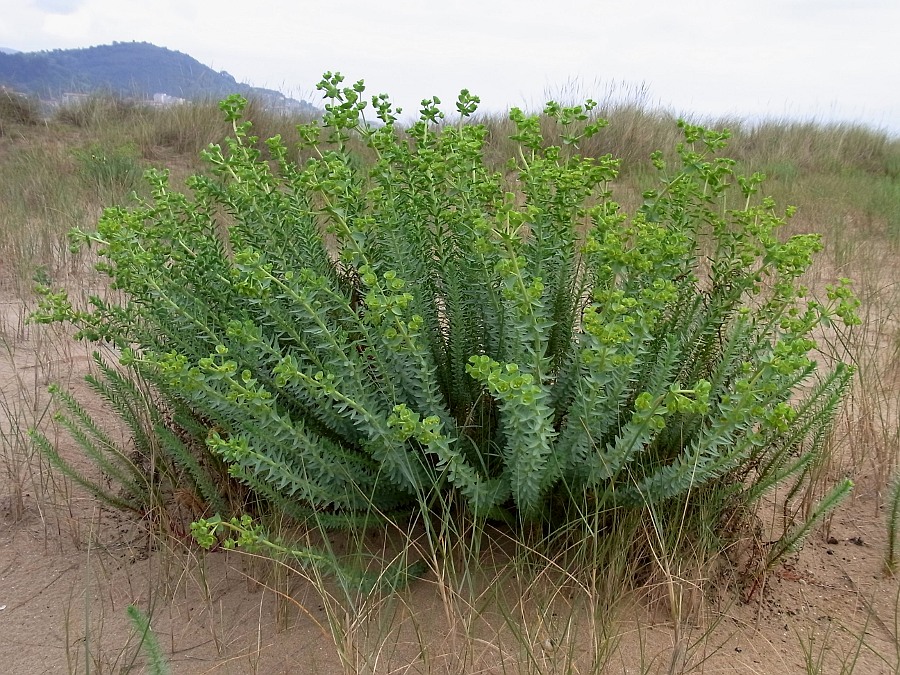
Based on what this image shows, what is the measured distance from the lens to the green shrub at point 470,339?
1.62m

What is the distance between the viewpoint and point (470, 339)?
2084 mm

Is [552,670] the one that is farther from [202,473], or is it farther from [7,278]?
[7,278]

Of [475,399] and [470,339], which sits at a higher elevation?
[470,339]

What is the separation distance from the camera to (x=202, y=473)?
214cm

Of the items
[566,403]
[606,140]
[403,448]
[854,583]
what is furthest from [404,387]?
[606,140]

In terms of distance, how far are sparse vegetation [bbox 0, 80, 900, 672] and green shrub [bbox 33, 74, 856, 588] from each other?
0.01 meters

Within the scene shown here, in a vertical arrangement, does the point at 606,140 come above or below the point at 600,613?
above

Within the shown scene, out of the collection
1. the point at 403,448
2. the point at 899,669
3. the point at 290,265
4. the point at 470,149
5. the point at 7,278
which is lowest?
the point at 7,278

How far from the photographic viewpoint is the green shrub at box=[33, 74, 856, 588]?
5.30ft

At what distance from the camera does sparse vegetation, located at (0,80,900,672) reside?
1616 mm

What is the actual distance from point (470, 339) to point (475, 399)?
7.0 inches

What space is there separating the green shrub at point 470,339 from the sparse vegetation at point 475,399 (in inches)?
0.5

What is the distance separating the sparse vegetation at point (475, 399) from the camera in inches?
63.6

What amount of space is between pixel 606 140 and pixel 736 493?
8.42m
